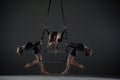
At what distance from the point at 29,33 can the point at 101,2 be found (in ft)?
6.74

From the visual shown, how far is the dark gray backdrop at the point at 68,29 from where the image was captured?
316 inches

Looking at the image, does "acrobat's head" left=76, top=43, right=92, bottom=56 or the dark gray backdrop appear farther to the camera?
the dark gray backdrop

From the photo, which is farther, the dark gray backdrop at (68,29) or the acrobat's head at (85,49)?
the dark gray backdrop at (68,29)

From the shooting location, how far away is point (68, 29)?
315 inches

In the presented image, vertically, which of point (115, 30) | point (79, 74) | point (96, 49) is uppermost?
point (115, 30)

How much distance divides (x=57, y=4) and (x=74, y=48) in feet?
8.76

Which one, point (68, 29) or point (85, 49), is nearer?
point (85, 49)

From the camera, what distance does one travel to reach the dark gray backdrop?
8.02 meters

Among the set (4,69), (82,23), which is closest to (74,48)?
(82,23)

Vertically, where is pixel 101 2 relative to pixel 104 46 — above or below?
above

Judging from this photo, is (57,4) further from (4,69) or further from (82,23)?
(4,69)

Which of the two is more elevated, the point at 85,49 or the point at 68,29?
the point at 68,29

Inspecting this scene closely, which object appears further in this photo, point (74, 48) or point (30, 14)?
point (30, 14)

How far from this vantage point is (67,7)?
26.4 feet
